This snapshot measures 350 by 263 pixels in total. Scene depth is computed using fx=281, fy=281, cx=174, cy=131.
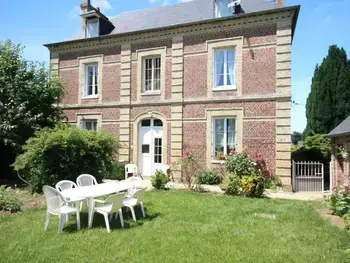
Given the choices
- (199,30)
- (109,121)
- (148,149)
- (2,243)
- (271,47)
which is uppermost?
(199,30)

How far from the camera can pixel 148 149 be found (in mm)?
13180

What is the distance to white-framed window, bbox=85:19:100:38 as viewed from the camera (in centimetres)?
1433

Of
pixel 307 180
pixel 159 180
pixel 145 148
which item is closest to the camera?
pixel 159 180

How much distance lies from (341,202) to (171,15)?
11149 mm

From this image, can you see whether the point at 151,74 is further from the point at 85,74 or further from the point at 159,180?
the point at 159,180

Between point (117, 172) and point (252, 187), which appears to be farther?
point (117, 172)

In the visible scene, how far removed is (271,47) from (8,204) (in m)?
10.2

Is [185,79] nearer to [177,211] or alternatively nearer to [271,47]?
[271,47]

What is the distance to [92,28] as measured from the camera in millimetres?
14484

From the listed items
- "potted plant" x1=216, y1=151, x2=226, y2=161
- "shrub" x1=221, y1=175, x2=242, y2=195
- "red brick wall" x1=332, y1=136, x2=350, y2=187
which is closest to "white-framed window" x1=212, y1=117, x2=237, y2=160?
"potted plant" x1=216, y1=151, x2=226, y2=161

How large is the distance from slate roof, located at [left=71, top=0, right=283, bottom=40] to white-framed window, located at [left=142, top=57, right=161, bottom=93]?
1.59m

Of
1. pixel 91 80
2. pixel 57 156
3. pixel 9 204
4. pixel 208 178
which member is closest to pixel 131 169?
pixel 208 178

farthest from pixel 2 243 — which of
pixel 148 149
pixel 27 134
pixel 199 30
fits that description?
pixel 199 30

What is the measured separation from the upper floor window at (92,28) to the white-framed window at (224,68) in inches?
252
